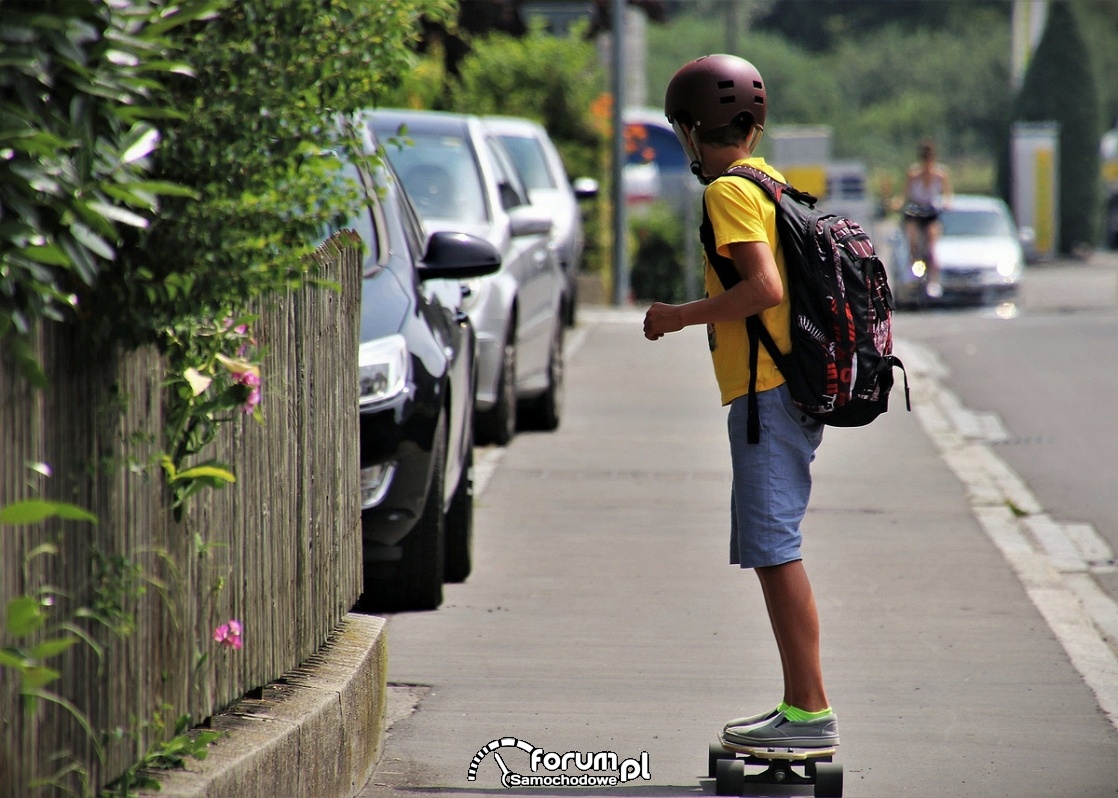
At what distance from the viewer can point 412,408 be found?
5.93 metres

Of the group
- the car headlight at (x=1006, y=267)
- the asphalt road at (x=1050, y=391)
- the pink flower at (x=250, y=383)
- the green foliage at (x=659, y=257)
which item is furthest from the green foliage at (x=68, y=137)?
the green foliage at (x=659, y=257)

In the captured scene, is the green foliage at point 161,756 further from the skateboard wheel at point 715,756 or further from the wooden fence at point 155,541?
the skateboard wheel at point 715,756

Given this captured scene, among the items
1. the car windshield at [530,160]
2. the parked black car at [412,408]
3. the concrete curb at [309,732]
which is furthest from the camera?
the car windshield at [530,160]

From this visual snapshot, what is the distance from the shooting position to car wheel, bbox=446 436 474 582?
21.6ft

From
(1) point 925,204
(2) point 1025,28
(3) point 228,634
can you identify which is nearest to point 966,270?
(1) point 925,204

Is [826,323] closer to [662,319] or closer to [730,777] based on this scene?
[662,319]

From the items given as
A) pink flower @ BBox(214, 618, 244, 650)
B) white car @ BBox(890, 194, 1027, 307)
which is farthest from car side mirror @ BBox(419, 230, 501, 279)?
white car @ BBox(890, 194, 1027, 307)

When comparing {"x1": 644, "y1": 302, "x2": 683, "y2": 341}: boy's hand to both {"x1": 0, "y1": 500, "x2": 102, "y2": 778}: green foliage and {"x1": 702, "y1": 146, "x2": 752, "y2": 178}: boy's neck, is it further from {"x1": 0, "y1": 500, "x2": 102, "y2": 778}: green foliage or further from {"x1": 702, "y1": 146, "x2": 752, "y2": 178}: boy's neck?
{"x1": 0, "y1": 500, "x2": 102, "y2": 778}: green foliage

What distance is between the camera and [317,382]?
168 inches

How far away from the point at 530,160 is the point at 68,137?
11634 mm

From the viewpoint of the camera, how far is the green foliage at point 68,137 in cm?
260

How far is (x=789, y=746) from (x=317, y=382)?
1464 mm

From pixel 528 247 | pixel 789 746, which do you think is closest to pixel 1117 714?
pixel 789 746

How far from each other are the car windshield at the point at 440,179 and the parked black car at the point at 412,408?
2.58 m
